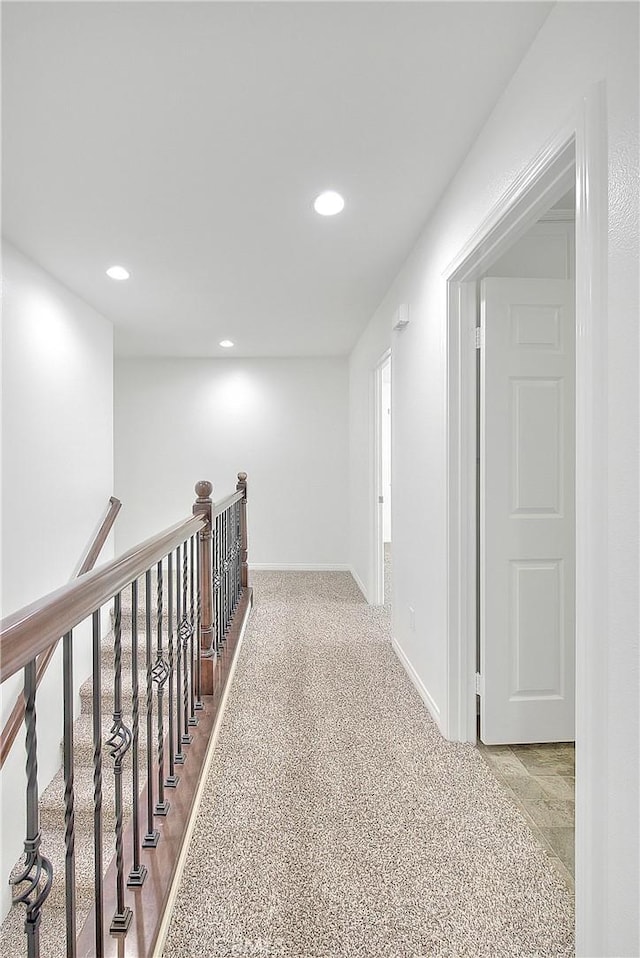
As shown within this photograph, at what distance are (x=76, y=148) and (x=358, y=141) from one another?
106 centimetres

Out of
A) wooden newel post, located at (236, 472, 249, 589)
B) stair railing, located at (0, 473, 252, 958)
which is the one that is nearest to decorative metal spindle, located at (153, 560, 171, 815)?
stair railing, located at (0, 473, 252, 958)

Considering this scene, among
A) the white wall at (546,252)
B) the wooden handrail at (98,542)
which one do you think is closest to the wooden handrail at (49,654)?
the wooden handrail at (98,542)

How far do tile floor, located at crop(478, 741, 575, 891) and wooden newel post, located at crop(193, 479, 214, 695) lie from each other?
4.15 ft

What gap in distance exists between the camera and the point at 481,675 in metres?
2.41

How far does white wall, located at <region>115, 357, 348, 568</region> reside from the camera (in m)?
6.45

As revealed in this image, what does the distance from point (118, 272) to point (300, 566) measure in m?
3.95

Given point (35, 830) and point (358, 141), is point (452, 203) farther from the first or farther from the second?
point (35, 830)

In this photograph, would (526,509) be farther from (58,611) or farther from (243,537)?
(243,537)

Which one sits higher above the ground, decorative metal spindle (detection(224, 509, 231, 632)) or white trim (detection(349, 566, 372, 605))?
decorative metal spindle (detection(224, 509, 231, 632))

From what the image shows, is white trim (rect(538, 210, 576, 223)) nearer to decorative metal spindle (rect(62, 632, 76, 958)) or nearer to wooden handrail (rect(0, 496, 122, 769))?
decorative metal spindle (rect(62, 632, 76, 958))

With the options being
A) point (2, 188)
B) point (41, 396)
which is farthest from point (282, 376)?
point (2, 188)

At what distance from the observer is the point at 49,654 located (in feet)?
9.08

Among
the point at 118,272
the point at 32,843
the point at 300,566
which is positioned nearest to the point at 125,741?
the point at 32,843

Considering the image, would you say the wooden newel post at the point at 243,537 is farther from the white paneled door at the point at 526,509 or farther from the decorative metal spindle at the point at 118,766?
the decorative metal spindle at the point at 118,766
